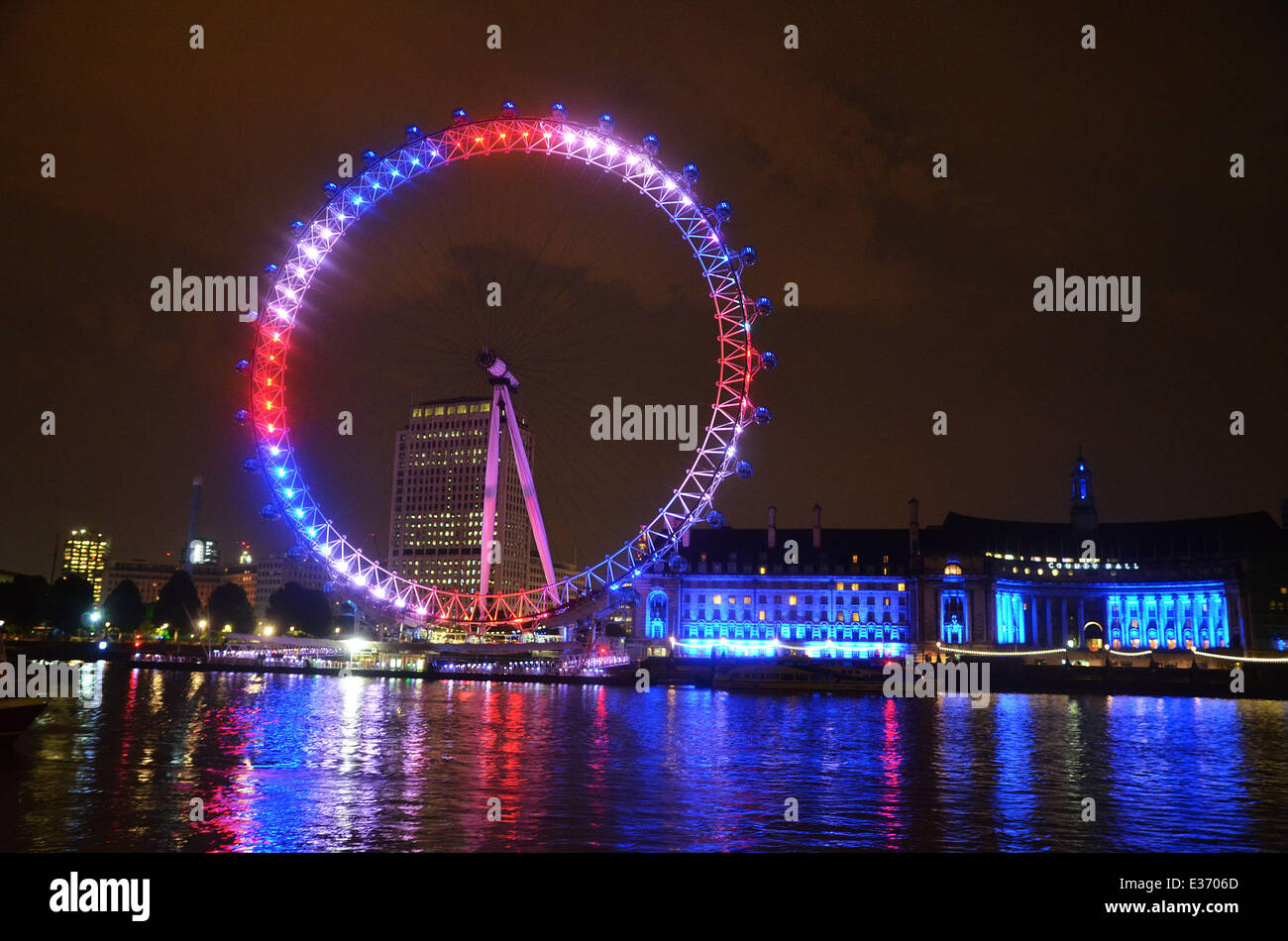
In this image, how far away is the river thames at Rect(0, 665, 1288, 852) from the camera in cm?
2314

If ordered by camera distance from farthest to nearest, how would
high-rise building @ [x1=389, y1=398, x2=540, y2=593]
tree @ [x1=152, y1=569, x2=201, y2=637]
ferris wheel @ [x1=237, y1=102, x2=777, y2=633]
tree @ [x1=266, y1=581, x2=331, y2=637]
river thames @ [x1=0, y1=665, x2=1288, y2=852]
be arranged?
tree @ [x1=266, y1=581, x2=331, y2=637], tree @ [x1=152, y1=569, x2=201, y2=637], high-rise building @ [x1=389, y1=398, x2=540, y2=593], ferris wheel @ [x1=237, y1=102, x2=777, y2=633], river thames @ [x1=0, y1=665, x2=1288, y2=852]

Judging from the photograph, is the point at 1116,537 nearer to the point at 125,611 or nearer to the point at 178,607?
the point at 178,607

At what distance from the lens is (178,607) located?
147 metres

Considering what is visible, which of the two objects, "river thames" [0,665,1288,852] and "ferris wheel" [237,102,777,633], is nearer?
"river thames" [0,665,1288,852]

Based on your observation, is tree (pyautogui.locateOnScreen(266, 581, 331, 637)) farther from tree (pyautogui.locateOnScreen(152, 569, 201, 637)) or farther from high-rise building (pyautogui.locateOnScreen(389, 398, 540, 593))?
high-rise building (pyautogui.locateOnScreen(389, 398, 540, 593))

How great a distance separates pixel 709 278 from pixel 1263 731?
3933cm

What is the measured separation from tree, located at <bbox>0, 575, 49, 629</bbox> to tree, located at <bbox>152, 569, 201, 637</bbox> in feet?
50.1

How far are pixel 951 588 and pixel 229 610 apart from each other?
4120 inches

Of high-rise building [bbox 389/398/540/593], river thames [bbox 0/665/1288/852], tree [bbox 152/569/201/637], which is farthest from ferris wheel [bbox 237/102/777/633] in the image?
tree [bbox 152/569/201/637]

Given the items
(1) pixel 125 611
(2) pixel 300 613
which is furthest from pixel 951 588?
(1) pixel 125 611

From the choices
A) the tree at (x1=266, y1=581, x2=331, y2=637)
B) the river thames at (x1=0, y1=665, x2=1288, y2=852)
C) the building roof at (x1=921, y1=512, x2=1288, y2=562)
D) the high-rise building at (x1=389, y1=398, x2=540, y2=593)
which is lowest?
the river thames at (x1=0, y1=665, x2=1288, y2=852)

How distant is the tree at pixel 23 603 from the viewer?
128125mm
